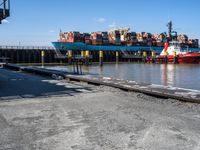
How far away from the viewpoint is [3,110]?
8906 millimetres

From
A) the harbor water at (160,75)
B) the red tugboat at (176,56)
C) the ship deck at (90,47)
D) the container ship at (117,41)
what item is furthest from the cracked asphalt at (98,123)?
the container ship at (117,41)

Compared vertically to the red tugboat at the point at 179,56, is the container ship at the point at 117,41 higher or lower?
higher

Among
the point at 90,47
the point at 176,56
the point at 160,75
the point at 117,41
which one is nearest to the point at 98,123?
the point at 160,75

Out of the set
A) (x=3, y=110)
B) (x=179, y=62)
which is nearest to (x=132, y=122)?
(x=3, y=110)

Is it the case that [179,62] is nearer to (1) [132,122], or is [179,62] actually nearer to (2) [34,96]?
(2) [34,96]

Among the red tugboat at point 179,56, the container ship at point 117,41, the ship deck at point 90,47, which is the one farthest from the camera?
the container ship at point 117,41

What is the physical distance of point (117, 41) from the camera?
283 feet

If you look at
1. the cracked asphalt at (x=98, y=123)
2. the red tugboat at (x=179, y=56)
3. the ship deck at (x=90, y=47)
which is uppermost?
the ship deck at (x=90, y=47)

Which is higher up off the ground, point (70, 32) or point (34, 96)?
point (70, 32)

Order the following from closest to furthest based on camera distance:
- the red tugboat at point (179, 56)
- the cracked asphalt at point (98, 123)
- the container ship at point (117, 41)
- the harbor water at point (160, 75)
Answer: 1. the cracked asphalt at point (98, 123)
2. the harbor water at point (160, 75)
3. the red tugboat at point (179, 56)
4. the container ship at point (117, 41)

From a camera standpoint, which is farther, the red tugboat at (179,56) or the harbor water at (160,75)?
the red tugboat at (179,56)

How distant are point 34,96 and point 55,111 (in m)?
3.08

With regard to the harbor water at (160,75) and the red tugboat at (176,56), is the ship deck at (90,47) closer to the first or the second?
the red tugboat at (176,56)

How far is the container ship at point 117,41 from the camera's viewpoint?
78.4m
